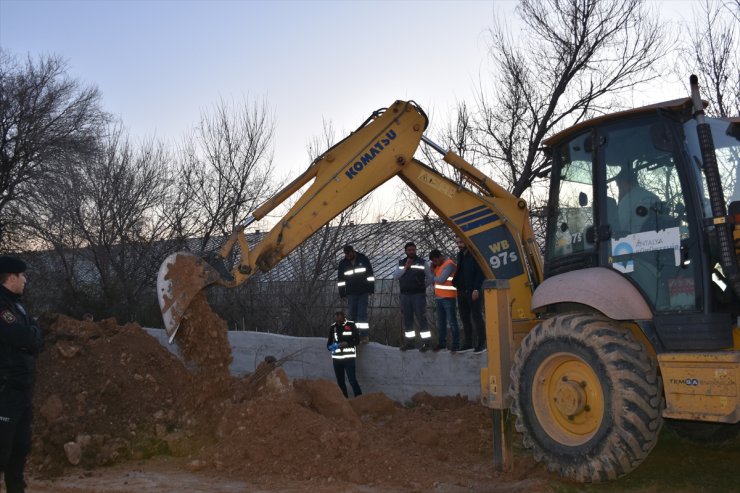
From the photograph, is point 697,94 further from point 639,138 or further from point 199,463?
point 199,463

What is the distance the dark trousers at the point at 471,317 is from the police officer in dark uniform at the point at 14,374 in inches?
246

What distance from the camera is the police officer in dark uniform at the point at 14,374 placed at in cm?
547

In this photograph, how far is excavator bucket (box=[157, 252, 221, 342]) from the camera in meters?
7.70

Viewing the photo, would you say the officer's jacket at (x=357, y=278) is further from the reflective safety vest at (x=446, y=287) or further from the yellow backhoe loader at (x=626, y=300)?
the yellow backhoe loader at (x=626, y=300)

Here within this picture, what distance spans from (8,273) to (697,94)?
207 inches

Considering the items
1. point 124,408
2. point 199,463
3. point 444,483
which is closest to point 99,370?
point 124,408

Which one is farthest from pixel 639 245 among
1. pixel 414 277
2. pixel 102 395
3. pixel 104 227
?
pixel 104 227

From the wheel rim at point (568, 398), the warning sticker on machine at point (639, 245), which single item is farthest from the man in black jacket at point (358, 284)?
the warning sticker on machine at point (639, 245)

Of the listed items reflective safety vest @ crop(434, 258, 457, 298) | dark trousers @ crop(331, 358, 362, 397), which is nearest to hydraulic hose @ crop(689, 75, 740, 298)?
reflective safety vest @ crop(434, 258, 457, 298)

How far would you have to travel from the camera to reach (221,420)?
818cm

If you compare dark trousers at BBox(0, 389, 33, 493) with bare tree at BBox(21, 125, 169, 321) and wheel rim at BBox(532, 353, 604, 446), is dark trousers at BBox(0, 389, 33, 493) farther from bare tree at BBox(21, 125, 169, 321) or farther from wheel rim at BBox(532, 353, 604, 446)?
bare tree at BBox(21, 125, 169, 321)

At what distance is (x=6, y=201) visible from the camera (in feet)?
71.3

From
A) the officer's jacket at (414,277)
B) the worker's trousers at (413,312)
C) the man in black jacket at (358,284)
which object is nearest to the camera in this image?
the worker's trousers at (413,312)

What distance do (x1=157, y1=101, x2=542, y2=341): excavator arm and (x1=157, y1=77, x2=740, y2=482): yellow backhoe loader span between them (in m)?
0.25
